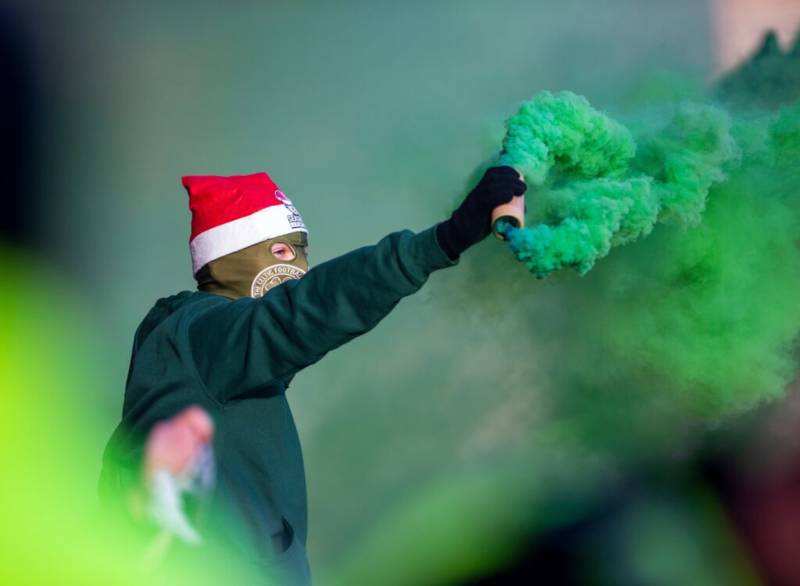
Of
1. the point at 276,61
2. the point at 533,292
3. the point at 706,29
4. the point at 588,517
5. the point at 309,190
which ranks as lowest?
the point at 588,517

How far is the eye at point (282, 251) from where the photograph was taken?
1942 millimetres

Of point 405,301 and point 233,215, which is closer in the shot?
point 233,215

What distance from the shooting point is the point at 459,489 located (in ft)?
9.35

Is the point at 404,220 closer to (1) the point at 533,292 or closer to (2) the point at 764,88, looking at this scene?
(1) the point at 533,292

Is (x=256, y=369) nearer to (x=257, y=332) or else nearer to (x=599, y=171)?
(x=257, y=332)

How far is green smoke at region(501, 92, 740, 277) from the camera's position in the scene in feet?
4.91

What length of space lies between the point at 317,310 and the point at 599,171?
0.63 meters

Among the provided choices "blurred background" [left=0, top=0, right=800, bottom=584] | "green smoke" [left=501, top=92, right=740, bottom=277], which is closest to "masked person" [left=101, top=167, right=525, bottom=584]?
"green smoke" [left=501, top=92, right=740, bottom=277]

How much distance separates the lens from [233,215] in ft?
6.46

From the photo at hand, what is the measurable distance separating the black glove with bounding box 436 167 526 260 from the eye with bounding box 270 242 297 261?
626 millimetres

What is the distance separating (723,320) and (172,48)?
1797 mm

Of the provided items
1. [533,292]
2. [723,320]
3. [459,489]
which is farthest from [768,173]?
[459,489]

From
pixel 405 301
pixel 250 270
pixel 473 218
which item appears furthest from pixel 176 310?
pixel 405 301

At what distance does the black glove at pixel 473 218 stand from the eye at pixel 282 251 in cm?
63
